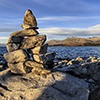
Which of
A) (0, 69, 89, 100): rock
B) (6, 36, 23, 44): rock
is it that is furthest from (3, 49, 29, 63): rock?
(0, 69, 89, 100): rock

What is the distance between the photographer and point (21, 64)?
391 inches

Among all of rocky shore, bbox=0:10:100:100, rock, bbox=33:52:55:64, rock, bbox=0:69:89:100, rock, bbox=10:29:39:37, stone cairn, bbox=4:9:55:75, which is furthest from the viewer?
rock, bbox=10:29:39:37

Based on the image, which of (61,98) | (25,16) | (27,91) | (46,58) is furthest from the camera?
(25,16)

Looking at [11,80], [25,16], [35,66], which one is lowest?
[11,80]

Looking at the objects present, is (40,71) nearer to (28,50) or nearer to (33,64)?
(33,64)

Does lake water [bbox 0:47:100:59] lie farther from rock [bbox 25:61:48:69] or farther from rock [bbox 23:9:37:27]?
rock [bbox 25:61:48:69]

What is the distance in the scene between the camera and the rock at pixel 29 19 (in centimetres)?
1030

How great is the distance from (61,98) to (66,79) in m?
1.96

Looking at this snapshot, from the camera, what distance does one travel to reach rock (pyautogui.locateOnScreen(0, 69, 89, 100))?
7324 mm

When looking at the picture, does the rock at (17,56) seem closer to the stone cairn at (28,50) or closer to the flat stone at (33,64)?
the stone cairn at (28,50)

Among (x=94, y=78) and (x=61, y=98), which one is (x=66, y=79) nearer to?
(x=61, y=98)

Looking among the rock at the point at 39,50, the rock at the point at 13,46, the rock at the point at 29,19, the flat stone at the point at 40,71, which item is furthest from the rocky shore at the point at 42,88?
the rock at the point at 29,19

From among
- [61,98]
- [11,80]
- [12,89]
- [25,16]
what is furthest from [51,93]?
[25,16]

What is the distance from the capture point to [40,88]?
25.2 ft
